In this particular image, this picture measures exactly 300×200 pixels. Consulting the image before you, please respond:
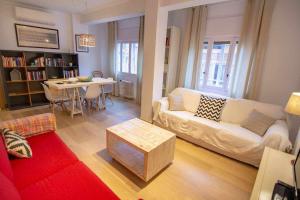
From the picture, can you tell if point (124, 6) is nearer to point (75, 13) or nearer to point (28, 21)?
point (75, 13)

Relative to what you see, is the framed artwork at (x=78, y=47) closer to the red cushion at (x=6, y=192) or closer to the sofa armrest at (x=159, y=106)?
the sofa armrest at (x=159, y=106)

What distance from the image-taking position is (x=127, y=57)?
5086mm

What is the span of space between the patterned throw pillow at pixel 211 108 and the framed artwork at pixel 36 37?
4.05m

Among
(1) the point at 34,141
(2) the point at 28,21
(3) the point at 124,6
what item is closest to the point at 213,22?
(3) the point at 124,6

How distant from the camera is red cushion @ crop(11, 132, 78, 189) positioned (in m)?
1.24

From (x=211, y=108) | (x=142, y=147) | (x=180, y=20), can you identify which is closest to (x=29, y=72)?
(x=142, y=147)

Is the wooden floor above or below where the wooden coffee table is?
below

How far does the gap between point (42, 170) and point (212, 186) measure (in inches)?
67.2

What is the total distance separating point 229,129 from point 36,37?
472cm

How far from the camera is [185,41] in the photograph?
11.5 ft

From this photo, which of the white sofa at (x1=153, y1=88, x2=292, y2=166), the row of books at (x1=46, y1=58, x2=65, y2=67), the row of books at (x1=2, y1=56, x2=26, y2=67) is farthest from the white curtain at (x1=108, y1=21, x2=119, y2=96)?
the white sofa at (x1=153, y1=88, x2=292, y2=166)

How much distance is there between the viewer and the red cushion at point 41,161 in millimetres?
1237

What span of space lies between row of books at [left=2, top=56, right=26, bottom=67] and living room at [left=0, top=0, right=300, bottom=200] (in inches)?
0.7

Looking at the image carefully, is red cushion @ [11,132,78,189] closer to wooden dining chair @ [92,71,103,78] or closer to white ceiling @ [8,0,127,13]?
white ceiling @ [8,0,127,13]
